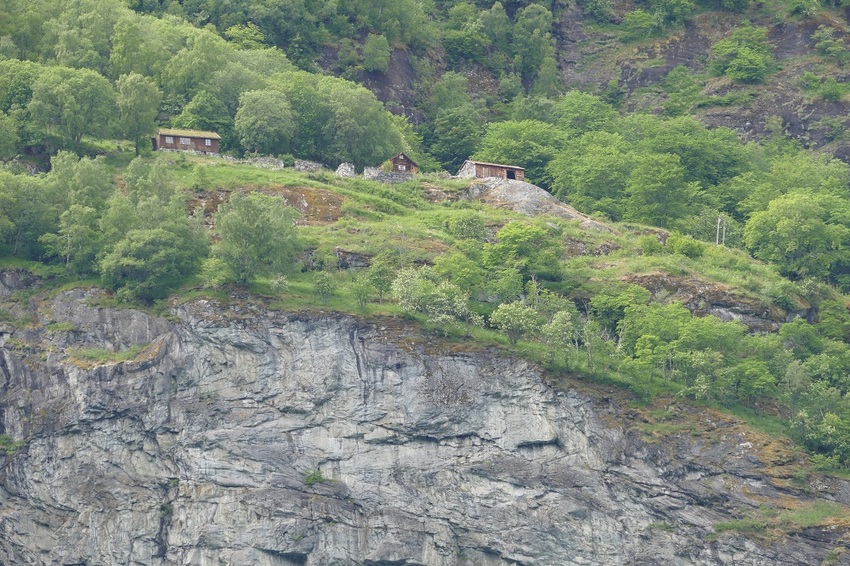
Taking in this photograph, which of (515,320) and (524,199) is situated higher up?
(524,199)

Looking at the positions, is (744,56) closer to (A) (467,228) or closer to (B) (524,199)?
(B) (524,199)

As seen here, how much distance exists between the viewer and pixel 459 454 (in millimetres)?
78875

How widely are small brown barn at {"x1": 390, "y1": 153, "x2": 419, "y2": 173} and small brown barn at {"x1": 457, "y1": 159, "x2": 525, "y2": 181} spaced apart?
2.92 meters

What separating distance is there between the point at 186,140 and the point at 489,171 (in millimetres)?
17384

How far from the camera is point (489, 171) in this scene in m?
104

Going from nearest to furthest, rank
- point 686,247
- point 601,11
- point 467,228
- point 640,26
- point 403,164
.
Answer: point 467,228 → point 686,247 → point 403,164 → point 640,26 → point 601,11

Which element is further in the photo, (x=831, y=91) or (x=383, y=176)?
(x=831, y=91)

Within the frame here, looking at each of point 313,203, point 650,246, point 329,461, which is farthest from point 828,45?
point 329,461

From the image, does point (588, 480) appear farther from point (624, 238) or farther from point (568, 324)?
point (624, 238)

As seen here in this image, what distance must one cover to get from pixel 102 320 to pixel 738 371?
28.4 meters

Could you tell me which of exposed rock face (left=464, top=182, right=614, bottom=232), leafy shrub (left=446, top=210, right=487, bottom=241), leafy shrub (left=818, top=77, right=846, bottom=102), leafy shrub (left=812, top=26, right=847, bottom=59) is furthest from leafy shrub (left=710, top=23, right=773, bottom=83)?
leafy shrub (left=446, top=210, right=487, bottom=241)

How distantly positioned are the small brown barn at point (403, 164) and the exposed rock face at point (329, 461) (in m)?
23.3

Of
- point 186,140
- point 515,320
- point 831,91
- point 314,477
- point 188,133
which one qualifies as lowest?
point 314,477

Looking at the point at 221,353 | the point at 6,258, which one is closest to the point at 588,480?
the point at 221,353
